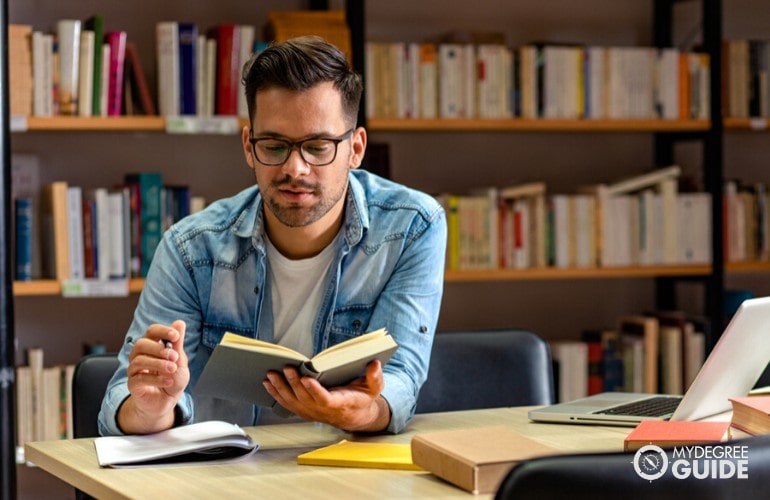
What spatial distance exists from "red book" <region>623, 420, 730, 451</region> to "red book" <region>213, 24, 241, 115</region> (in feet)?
6.28

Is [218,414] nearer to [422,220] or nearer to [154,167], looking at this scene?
[422,220]

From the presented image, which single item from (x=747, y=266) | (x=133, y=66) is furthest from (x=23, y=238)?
(x=747, y=266)

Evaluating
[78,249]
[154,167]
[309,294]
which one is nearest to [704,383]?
[309,294]

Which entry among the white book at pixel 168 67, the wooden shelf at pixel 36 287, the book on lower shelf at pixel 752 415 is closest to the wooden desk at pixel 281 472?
the book on lower shelf at pixel 752 415

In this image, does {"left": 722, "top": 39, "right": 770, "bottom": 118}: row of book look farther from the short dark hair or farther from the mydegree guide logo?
the mydegree guide logo

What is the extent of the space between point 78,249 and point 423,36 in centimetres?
130

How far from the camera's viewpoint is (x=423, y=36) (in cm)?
368

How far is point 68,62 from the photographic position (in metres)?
3.01

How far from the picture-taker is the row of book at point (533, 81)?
3.36 metres

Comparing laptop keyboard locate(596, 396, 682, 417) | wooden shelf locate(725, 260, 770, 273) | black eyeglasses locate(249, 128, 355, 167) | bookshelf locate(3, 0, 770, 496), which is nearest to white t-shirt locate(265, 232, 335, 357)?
black eyeglasses locate(249, 128, 355, 167)

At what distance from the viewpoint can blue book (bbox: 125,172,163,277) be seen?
10.3ft

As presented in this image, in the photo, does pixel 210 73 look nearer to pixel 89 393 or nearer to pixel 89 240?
pixel 89 240

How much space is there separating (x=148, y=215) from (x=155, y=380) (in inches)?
65.2

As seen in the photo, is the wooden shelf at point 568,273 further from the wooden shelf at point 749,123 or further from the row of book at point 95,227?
the row of book at point 95,227
